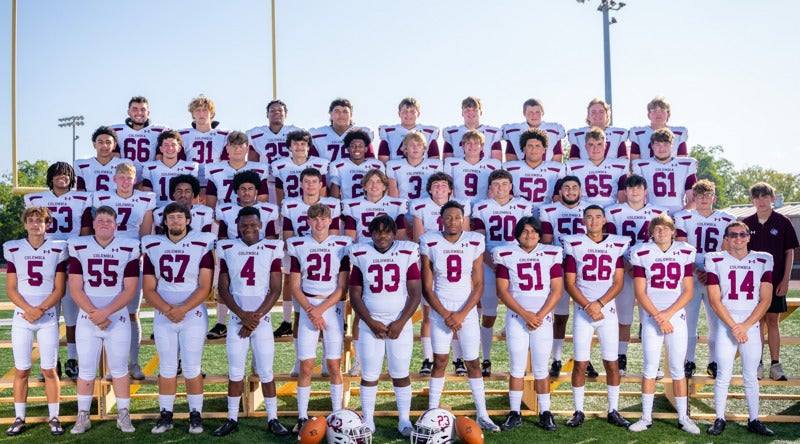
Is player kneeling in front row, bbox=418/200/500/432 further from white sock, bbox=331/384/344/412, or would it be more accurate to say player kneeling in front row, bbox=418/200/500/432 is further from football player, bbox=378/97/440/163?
football player, bbox=378/97/440/163

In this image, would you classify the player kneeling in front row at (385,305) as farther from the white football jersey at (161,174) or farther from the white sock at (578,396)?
the white football jersey at (161,174)

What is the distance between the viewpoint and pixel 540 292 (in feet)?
18.2

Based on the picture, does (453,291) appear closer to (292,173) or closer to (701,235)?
(292,173)

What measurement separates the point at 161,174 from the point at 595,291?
13.4 ft

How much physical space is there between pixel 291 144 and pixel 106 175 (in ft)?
5.87

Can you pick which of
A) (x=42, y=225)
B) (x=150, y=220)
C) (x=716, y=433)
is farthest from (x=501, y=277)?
(x=42, y=225)

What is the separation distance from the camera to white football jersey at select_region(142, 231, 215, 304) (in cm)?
549

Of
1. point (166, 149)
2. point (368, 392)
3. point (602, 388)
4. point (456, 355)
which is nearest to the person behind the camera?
point (368, 392)

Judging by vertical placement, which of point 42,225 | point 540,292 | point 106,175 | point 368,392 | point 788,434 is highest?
point 106,175

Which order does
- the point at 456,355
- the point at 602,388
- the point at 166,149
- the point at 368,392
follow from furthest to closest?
the point at 602,388 < the point at 166,149 < the point at 456,355 < the point at 368,392

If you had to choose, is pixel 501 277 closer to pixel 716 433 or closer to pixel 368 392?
pixel 368 392

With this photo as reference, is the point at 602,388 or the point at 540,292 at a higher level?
the point at 540,292

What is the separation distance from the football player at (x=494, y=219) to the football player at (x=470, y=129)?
1.12m

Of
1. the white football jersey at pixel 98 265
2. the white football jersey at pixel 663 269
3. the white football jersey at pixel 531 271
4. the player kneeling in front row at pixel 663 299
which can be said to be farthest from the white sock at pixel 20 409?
the white football jersey at pixel 663 269
